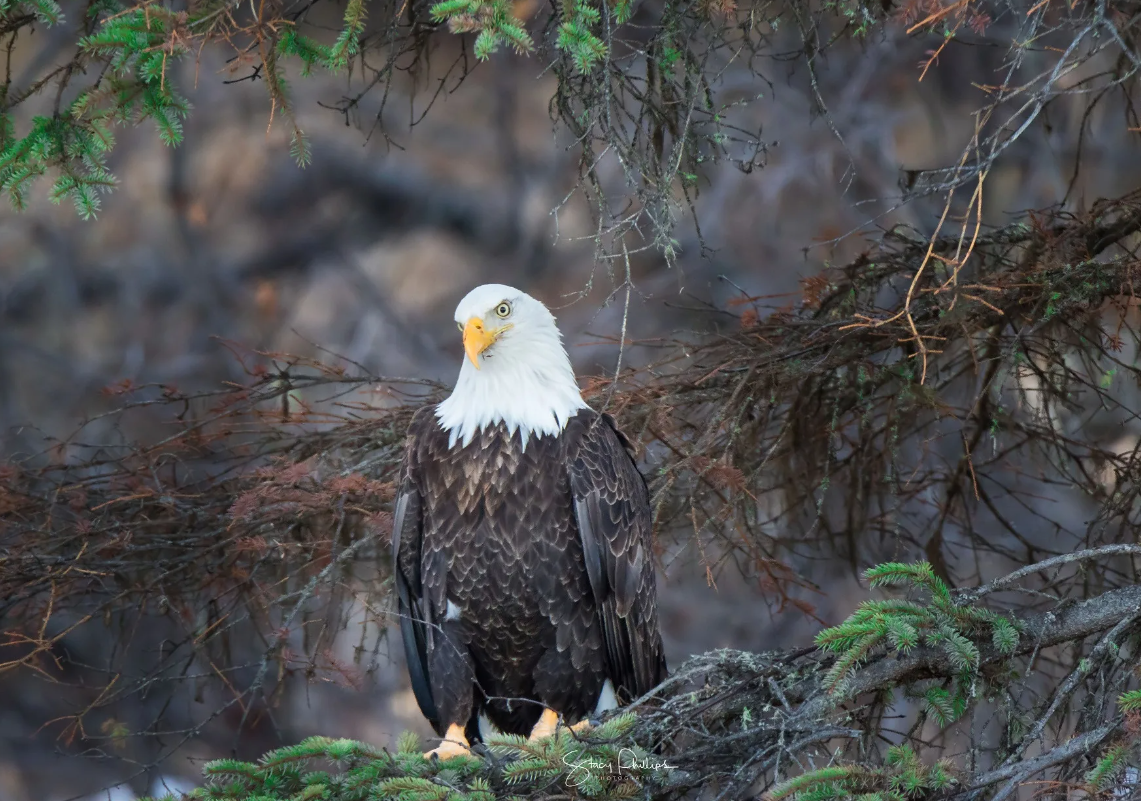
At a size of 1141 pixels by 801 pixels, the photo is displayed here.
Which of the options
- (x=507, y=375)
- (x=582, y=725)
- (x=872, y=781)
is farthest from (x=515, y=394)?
(x=872, y=781)

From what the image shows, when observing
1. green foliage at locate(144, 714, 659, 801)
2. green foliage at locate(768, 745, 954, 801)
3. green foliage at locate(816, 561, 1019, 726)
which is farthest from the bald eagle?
green foliage at locate(768, 745, 954, 801)

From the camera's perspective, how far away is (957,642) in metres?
2.41

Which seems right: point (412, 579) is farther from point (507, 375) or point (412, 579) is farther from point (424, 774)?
point (424, 774)

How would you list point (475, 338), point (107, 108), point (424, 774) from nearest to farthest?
point (424, 774) < point (107, 108) < point (475, 338)

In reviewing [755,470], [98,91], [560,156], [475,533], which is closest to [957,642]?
[755,470]

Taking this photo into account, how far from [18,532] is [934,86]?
6.37 meters

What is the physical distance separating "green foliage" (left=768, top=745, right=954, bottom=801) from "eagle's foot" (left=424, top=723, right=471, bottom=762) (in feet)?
4.25

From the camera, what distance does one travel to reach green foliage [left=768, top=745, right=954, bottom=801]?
207 centimetres

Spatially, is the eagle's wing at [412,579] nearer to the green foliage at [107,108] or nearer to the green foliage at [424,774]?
the green foliage at [424,774]

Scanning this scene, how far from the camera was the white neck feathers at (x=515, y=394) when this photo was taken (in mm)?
3486

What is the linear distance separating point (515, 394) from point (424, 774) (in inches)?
46.1

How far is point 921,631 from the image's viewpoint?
243 cm
